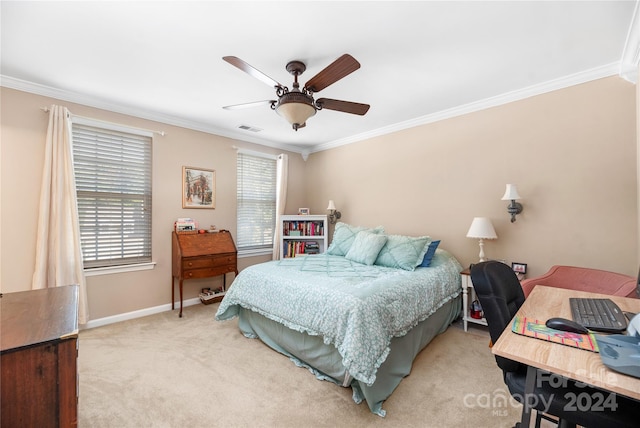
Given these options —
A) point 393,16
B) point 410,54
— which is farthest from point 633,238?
point 393,16

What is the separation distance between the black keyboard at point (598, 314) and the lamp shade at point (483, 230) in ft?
4.61

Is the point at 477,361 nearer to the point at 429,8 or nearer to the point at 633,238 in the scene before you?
the point at 633,238

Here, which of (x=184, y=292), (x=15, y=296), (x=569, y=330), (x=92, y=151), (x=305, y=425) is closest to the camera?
(x=569, y=330)

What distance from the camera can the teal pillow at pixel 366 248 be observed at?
3.13 m

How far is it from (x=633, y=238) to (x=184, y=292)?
4839 mm

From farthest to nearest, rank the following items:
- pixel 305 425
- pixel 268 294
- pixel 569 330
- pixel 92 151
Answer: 1. pixel 92 151
2. pixel 268 294
3. pixel 305 425
4. pixel 569 330

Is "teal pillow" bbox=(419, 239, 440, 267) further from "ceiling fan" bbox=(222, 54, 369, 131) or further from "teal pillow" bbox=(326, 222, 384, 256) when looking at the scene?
"ceiling fan" bbox=(222, 54, 369, 131)

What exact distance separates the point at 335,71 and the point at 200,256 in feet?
9.12

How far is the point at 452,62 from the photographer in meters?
2.31

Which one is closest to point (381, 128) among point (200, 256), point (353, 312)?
point (353, 312)

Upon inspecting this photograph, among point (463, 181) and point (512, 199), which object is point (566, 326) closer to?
point (512, 199)

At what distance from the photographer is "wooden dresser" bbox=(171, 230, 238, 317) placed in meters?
3.43

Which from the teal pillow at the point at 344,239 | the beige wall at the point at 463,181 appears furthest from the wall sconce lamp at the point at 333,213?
the teal pillow at the point at 344,239

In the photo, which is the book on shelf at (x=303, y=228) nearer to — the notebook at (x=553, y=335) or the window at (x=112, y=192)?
the window at (x=112, y=192)
